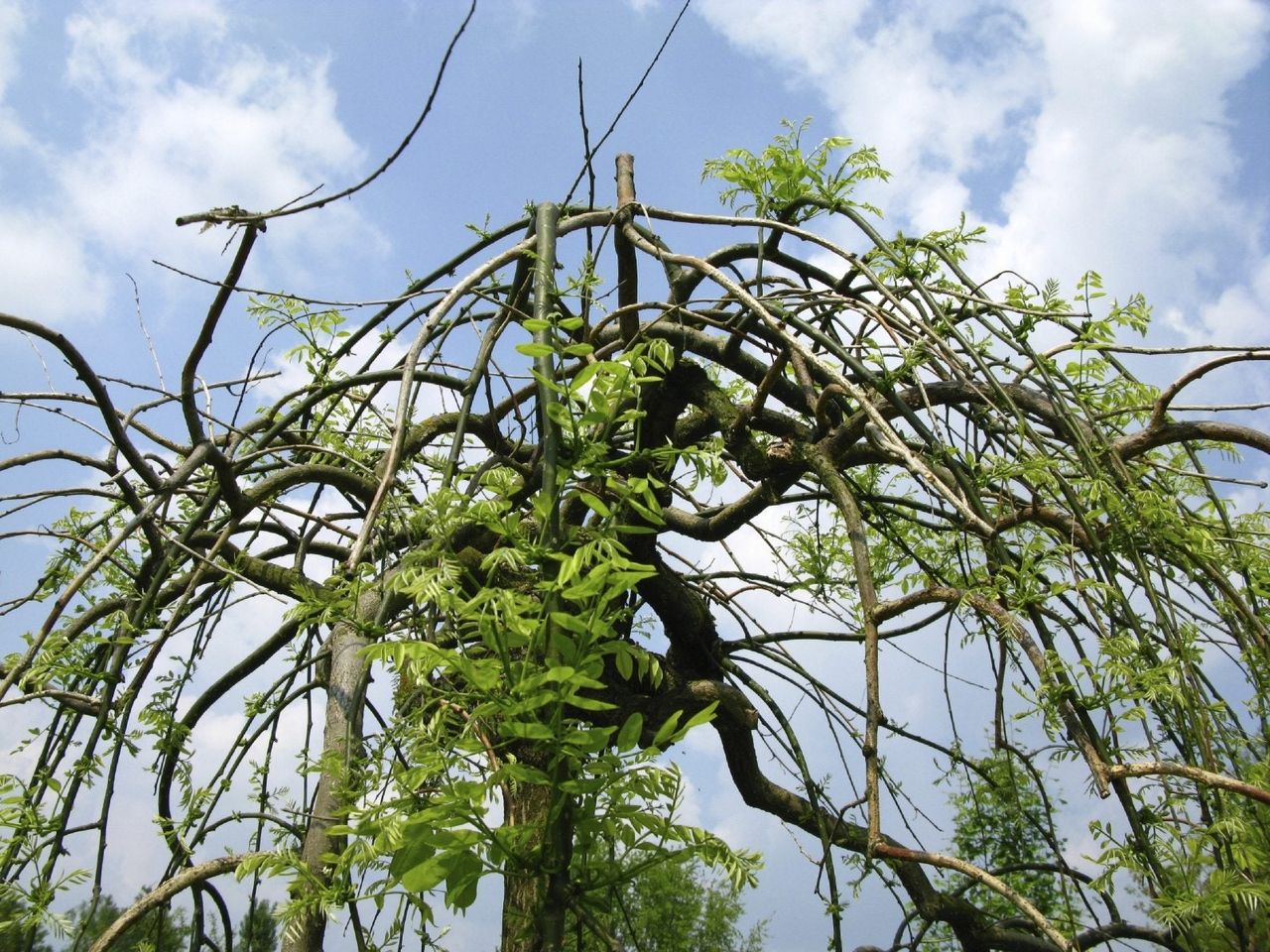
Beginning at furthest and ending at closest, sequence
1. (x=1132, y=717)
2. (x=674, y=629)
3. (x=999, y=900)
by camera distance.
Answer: (x=999, y=900) < (x=674, y=629) < (x=1132, y=717)

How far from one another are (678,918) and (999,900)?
1170 millimetres

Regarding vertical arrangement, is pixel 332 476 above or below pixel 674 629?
above

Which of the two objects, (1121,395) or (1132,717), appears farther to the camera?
(1121,395)

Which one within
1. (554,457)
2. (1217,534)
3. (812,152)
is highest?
(812,152)

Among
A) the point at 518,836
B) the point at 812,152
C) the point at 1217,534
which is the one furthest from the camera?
the point at 812,152

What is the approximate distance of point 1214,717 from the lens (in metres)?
1.27

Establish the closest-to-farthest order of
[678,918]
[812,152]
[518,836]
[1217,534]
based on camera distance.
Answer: [518,836]
[1217,534]
[812,152]
[678,918]

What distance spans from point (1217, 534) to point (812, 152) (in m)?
0.94

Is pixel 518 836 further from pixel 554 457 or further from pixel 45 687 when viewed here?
pixel 45 687

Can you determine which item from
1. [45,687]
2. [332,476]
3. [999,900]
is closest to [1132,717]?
[332,476]

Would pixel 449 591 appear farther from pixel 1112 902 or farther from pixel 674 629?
pixel 674 629

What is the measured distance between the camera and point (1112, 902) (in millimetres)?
1412

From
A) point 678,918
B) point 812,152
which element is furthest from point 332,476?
point 678,918

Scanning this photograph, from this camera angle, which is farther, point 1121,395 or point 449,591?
point 1121,395
